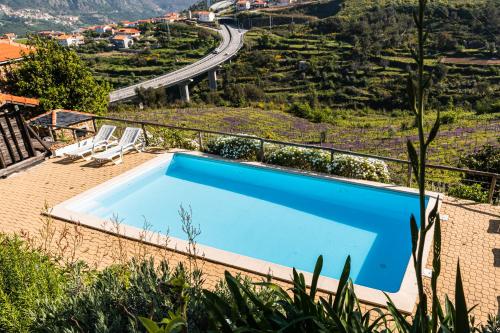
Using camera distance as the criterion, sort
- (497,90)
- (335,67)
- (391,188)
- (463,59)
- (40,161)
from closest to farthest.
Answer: (391,188)
(40,161)
(497,90)
(463,59)
(335,67)

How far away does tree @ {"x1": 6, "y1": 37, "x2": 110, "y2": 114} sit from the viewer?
1784 centimetres

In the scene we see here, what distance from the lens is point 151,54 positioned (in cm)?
7862

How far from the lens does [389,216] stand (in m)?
8.29

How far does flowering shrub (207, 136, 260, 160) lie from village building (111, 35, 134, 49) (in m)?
92.6

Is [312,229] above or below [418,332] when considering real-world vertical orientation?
below

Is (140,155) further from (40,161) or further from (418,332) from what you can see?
(418,332)

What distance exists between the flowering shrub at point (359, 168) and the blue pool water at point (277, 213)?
37 cm

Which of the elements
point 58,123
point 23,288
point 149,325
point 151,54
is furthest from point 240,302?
point 151,54

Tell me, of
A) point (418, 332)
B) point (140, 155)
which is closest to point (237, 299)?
point (418, 332)

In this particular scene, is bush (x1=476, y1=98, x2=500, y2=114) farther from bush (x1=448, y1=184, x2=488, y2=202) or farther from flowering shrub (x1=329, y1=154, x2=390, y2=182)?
flowering shrub (x1=329, y1=154, x2=390, y2=182)

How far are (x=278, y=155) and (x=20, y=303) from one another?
6.87 metres

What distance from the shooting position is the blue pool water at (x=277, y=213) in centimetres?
714

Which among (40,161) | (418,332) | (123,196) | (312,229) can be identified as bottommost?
(312,229)

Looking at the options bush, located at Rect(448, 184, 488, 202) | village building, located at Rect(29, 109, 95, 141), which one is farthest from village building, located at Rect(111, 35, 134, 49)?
bush, located at Rect(448, 184, 488, 202)
